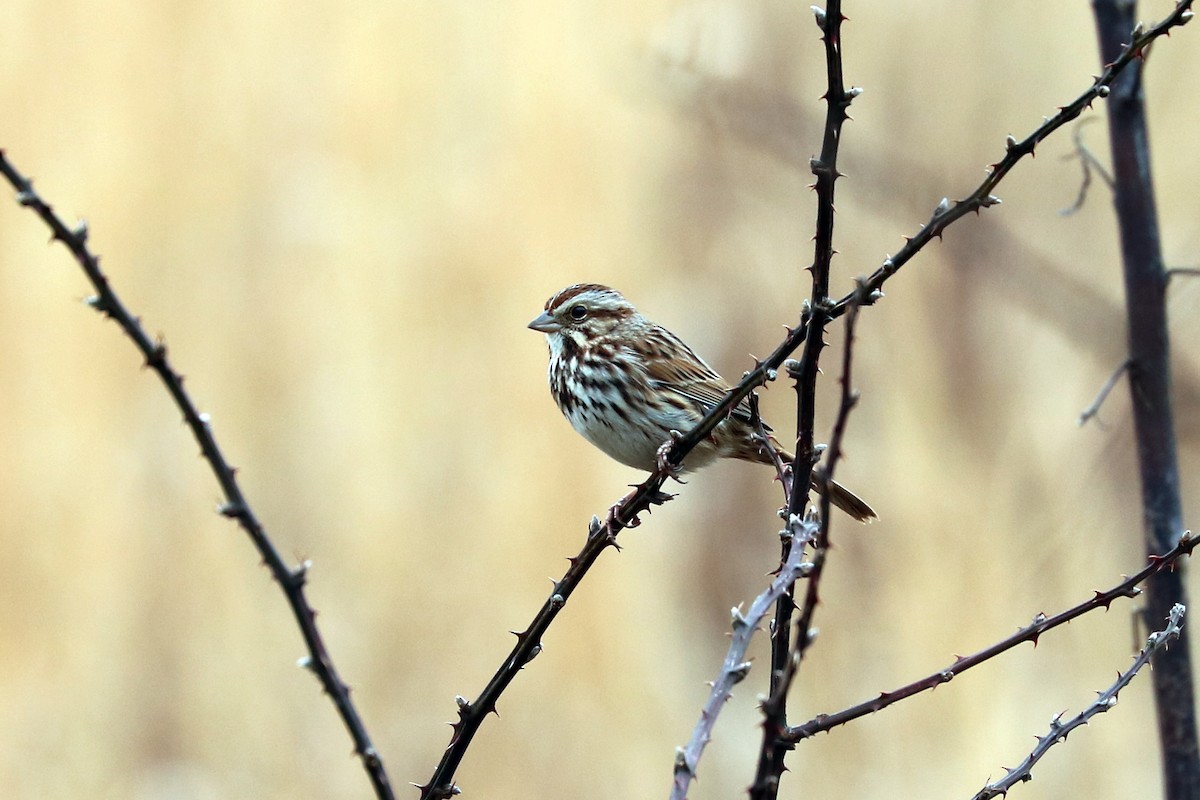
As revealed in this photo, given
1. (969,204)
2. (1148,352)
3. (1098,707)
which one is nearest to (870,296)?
(969,204)

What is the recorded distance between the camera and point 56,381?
17.7ft

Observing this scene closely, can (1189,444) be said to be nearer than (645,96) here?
Yes

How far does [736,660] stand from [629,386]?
199 cm

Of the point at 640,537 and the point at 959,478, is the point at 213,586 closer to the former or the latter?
the point at 640,537

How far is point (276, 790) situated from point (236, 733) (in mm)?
291

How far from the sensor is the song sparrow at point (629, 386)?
3270 millimetres

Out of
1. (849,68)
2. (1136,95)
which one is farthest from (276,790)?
(1136,95)

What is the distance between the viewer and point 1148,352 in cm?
223

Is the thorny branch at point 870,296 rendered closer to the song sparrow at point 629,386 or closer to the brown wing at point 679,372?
the song sparrow at point 629,386

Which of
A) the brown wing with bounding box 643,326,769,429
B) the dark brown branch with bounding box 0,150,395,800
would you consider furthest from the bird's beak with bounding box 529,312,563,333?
the dark brown branch with bounding box 0,150,395,800

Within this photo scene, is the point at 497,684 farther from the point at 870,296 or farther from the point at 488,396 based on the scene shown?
the point at 488,396

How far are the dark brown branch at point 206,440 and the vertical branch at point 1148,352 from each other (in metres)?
1.38

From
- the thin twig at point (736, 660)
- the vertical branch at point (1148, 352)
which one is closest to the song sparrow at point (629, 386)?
the vertical branch at point (1148, 352)

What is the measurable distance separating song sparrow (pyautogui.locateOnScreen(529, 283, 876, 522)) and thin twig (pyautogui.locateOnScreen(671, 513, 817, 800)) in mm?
1728
